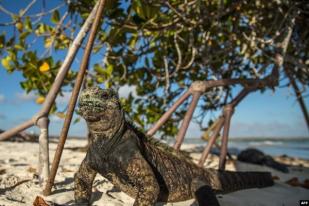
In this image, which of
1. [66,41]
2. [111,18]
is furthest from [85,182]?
[66,41]

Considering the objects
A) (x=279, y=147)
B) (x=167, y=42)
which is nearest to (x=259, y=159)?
(x=167, y=42)

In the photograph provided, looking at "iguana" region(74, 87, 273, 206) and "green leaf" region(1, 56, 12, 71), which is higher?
"green leaf" region(1, 56, 12, 71)

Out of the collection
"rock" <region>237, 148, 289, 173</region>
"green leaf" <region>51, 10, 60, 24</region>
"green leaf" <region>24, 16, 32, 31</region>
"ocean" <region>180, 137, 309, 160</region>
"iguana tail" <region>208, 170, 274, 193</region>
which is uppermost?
"green leaf" <region>51, 10, 60, 24</region>

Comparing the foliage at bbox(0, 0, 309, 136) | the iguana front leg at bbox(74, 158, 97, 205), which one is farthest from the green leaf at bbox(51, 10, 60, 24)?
the iguana front leg at bbox(74, 158, 97, 205)

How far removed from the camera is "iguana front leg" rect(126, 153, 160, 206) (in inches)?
88.3

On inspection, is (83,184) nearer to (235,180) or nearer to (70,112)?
(70,112)

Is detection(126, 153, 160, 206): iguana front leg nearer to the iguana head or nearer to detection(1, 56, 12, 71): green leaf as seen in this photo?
the iguana head

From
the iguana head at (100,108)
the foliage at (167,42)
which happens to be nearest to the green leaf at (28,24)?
the foliage at (167,42)

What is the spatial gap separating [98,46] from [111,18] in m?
0.61

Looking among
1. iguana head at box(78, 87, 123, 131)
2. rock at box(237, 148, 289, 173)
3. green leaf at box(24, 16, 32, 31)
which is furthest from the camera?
rock at box(237, 148, 289, 173)

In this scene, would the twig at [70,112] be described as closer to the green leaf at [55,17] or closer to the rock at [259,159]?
the green leaf at [55,17]

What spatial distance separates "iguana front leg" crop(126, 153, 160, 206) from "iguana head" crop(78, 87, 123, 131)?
34 cm

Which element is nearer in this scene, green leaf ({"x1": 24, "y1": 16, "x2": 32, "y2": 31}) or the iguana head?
the iguana head

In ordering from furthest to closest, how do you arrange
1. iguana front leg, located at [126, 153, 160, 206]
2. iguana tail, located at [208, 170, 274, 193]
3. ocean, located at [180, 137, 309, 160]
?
1. ocean, located at [180, 137, 309, 160]
2. iguana tail, located at [208, 170, 274, 193]
3. iguana front leg, located at [126, 153, 160, 206]
